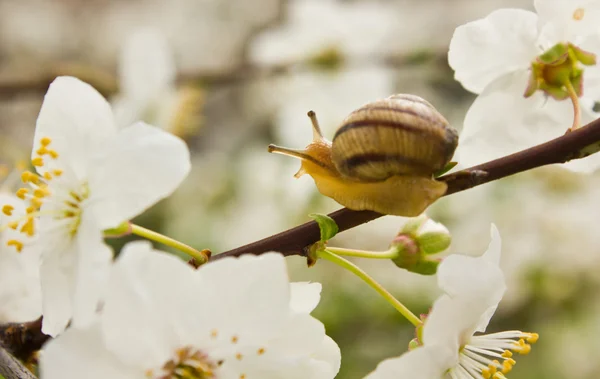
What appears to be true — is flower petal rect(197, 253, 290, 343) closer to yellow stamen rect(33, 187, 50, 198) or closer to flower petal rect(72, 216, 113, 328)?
flower petal rect(72, 216, 113, 328)

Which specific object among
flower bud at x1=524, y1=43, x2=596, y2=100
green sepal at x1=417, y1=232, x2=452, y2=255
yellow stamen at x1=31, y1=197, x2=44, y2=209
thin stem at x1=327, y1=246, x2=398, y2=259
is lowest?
yellow stamen at x1=31, y1=197, x2=44, y2=209

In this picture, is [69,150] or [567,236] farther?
[567,236]

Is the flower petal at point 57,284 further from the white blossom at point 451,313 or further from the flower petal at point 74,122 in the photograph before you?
the white blossom at point 451,313

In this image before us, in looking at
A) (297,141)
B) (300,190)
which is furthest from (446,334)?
(297,141)

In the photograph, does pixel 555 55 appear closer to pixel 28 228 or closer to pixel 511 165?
pixel 511 165

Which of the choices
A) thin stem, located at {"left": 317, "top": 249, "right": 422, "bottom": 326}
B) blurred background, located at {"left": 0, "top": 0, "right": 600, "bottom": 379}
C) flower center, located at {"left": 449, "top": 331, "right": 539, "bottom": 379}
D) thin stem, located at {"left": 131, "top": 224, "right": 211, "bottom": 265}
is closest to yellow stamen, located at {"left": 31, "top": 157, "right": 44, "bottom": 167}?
thin stem, located at {"left": 131, "top": 224, "right": 211, "bottom": 265}

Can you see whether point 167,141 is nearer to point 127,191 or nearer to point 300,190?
point 127,191
